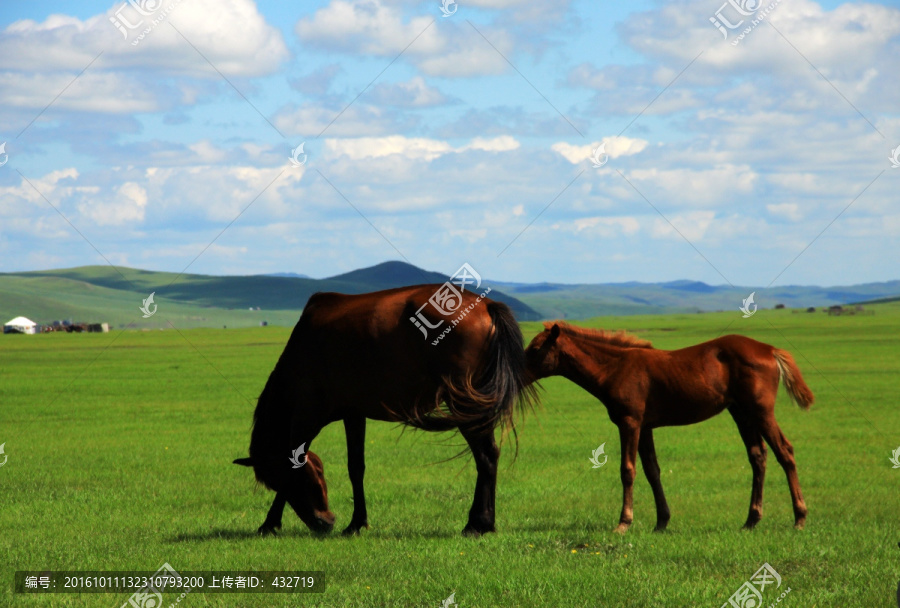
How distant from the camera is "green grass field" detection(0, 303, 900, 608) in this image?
692 centimetres

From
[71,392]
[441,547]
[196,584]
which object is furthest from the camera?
[71,392]

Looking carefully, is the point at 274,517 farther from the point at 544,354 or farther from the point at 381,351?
the point at 544,354

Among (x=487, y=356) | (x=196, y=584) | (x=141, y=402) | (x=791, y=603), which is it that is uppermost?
(x=141, y=402)

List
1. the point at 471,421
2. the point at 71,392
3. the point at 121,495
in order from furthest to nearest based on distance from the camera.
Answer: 1. the point at 71,392
2. the point at 121,495
3. the point at 471,421

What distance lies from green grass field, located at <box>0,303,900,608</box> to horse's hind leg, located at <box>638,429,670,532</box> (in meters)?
0.27

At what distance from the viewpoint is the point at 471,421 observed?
883 cm

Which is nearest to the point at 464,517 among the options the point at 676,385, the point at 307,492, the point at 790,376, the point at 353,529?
the point at 353,529

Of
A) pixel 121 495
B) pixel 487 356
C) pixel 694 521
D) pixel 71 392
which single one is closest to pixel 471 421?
pixel 487 356

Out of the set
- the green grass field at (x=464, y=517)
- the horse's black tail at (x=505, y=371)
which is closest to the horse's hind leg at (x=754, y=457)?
the green grass field at (x=464, y=517)

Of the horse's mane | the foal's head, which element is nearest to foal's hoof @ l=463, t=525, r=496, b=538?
the foal's head

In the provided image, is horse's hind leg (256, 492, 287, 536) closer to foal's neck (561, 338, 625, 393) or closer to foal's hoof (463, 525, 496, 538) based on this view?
foal's hoof (463, 525, 496, 538)

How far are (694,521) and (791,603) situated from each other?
3434mm

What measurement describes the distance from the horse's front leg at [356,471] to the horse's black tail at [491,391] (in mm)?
796

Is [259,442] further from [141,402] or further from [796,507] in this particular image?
[141,402]
